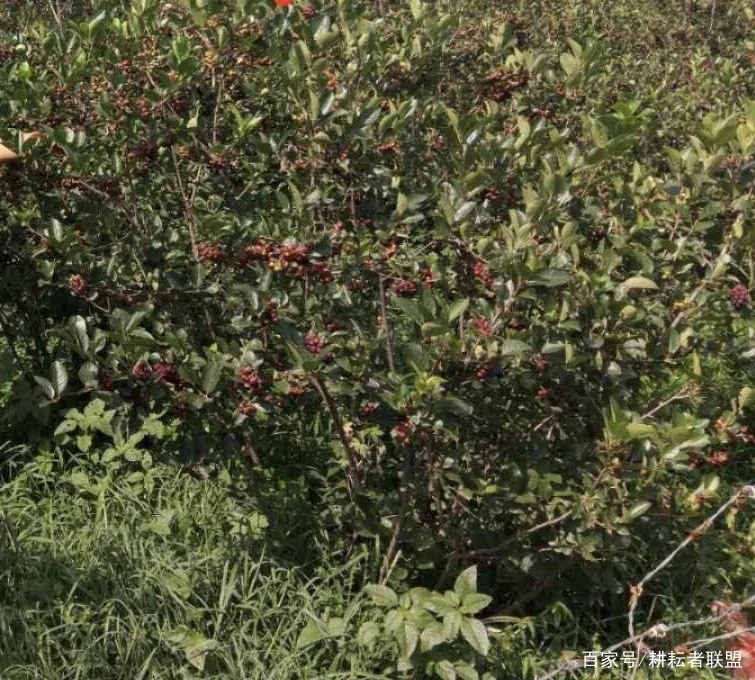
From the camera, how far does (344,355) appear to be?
2.69 meters

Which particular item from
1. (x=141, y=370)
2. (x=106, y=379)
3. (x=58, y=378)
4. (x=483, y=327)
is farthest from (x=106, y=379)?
(x=483, y=327)

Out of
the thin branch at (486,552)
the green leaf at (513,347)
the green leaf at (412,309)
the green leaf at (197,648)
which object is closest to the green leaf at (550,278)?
the green leaf at (513,347)

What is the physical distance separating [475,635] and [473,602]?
0.09 metres

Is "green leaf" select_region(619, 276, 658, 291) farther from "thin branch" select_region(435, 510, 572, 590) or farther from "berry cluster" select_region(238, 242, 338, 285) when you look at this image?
"berry cluster" select_region(238, 242, 338, 285)

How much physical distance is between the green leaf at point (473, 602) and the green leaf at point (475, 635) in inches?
1.2

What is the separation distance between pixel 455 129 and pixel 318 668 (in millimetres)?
1458

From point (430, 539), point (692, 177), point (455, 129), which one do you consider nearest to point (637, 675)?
point (430, 539)

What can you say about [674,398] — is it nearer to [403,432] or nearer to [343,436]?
[403,432]

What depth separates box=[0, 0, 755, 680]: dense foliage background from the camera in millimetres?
2566

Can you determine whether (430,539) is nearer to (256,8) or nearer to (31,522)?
(31,522)

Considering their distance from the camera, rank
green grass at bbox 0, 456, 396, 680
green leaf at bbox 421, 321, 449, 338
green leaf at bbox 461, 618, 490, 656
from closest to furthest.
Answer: green leaf at bbox 421, 321, 449, 338, green leaf at bbox 461, 618, 490, 656, green grass at bbox 0, 456, 396, 680

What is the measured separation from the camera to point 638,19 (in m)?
7.78

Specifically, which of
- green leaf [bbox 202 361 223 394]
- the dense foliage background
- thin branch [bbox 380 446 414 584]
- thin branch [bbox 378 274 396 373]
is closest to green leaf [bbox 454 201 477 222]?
the dense foliage background

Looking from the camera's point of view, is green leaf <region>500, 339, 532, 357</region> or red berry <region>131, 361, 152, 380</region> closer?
green leaf <region>500, 339, 532, 357</region>
